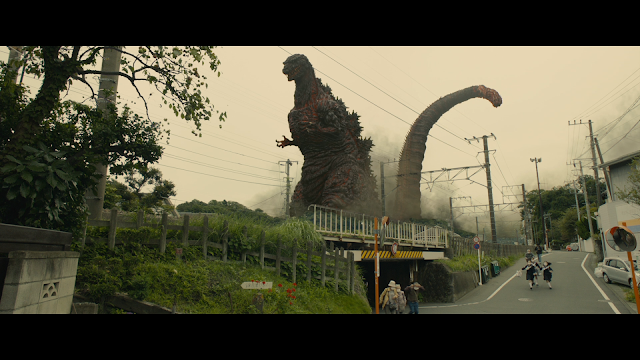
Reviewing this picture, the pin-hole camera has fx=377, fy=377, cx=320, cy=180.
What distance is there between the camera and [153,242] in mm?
8609

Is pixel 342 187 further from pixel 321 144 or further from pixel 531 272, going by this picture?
pixel 531 272

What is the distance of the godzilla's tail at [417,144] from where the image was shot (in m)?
19.2

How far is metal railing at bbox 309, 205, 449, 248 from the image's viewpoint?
1388 cm

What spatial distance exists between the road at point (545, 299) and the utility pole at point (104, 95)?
1196 centimetres

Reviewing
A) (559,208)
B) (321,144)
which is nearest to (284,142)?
(321,144)

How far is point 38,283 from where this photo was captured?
204 inches

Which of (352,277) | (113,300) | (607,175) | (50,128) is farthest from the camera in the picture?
(607,175)

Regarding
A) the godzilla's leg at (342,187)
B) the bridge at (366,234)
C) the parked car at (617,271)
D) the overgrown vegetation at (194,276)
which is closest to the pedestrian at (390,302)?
the overgrown vegetation at (194,276)

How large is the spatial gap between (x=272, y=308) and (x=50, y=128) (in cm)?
615

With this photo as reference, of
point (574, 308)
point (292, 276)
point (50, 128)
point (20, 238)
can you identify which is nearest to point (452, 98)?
point (574, 308)

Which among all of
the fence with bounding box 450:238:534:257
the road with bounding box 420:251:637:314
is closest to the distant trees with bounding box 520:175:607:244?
the fence with bounding box 450:238:534:257

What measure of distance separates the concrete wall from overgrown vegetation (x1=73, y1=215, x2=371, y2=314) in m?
1.29

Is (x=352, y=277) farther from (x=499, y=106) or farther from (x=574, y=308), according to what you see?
(x=499, y=106)

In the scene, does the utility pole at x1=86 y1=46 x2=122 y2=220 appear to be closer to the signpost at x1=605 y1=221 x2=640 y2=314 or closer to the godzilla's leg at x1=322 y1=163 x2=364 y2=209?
the godzilla's leg at x1=322 y1=163 x2=364 y2=209
